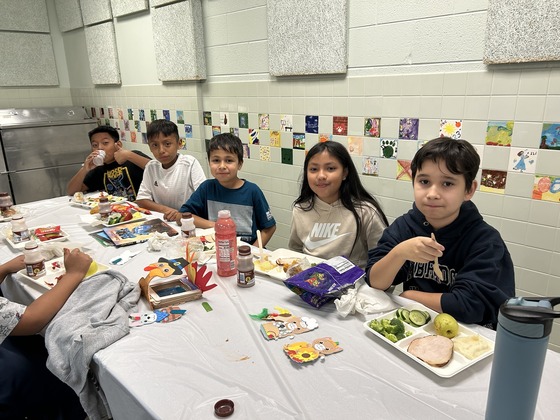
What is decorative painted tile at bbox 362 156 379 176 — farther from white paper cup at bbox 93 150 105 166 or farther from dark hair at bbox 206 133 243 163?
white paper cup at bbox 93 150 105 166

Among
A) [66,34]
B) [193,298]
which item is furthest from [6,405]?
[66,34]

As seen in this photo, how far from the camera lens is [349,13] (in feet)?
8.41

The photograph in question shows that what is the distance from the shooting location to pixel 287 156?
10.3ft

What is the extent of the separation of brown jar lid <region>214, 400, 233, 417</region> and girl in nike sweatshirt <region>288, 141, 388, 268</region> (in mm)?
1152

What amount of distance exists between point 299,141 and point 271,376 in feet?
7.22

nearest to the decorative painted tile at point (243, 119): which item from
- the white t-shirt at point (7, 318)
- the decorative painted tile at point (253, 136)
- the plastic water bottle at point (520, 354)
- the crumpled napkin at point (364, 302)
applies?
the decorative painted tile at point (253, 136)

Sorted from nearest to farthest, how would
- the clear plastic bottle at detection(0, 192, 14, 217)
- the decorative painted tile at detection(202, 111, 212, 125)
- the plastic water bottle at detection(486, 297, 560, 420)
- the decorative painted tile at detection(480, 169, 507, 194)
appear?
the plastic water bottle at detection(486, 297, 560, 420) < the decorative painted tile at detection(480, 169, 507, 194) < the clear plastic bottle at detection(0, 192, 14, 217) < the decorative painted tile at detection(202, 111, 212, 125)

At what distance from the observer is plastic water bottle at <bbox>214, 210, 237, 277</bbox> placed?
64.3 inches

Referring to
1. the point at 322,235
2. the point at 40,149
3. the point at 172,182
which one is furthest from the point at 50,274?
the point at 40,149

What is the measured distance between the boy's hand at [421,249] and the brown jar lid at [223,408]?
0.73 meters

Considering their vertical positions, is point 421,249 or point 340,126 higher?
point 340,126

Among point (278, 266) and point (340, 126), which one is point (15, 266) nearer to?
point (278, 266)

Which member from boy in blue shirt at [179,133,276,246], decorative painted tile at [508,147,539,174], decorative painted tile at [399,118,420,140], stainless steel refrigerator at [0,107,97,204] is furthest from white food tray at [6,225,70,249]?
Answer: stainless steel refrigerator at [0,107,97,204]

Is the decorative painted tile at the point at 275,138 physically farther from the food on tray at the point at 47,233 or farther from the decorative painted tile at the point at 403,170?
the food on tray at the point at 47,233
